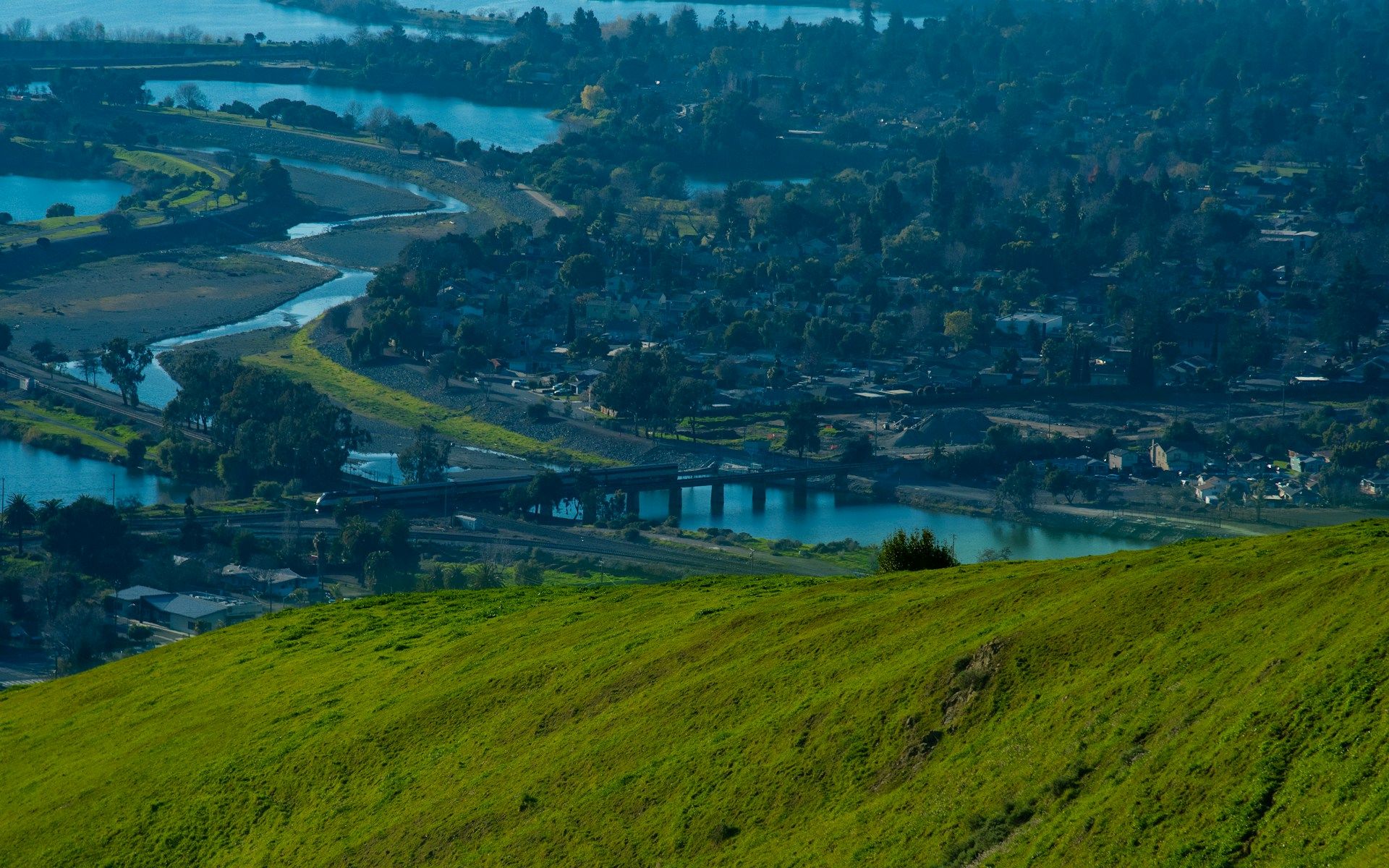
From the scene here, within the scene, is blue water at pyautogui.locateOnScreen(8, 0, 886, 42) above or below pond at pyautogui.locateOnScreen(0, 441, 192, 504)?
above

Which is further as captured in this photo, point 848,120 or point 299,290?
point 848,120

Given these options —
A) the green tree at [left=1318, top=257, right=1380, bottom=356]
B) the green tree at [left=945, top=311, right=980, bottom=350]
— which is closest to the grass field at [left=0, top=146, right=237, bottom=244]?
the green tree at [left=945, top=311, right=980, bottom=350]

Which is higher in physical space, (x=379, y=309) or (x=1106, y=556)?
(x=1106, y=556)

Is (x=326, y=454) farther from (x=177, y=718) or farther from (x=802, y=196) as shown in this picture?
(x=802, y=196)

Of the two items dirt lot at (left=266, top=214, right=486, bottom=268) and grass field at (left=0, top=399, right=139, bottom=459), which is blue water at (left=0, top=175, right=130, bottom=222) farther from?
grass field at (left=0, top=399, right=139, bottom=459)

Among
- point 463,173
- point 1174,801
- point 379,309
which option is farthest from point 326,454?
point 463,173

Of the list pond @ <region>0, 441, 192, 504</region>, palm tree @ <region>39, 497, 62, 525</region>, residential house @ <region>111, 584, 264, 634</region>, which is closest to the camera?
residential house @ <region>111, 584, 264, 634</region>

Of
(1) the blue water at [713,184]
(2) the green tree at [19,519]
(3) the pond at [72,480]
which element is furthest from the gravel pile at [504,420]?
(1) the blue water at [713,184]
